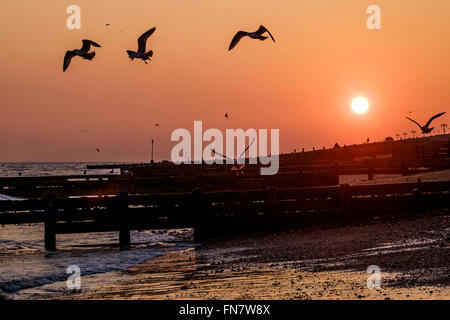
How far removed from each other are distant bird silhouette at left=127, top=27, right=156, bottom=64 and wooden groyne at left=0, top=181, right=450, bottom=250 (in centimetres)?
460

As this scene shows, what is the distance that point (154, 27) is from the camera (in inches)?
763

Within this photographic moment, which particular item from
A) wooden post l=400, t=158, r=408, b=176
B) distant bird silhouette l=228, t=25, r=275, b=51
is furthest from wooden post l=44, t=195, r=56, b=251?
wooden post l=400, t=158, r=408, b=176

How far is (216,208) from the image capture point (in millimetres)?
20359

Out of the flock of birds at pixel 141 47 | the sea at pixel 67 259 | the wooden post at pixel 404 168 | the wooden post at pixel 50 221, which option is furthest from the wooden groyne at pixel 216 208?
the wooden post at pixel 404 168

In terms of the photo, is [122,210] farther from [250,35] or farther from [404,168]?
[404,168]

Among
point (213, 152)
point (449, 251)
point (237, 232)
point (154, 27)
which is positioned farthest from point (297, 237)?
point (213, 152)

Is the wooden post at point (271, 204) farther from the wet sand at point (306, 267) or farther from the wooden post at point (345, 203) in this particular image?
the wooden post at point (345, 203)

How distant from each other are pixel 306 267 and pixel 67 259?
698 centimetres

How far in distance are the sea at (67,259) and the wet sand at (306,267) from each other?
584 mm

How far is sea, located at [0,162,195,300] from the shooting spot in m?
12.9

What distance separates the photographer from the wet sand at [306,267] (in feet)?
34.1

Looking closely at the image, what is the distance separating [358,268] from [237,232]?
8.10m

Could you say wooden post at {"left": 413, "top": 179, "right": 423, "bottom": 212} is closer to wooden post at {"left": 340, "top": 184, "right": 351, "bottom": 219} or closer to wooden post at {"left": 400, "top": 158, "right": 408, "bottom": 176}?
wooden post at {"left": 340, "top": 184, "right": 351, "bottom": 219}

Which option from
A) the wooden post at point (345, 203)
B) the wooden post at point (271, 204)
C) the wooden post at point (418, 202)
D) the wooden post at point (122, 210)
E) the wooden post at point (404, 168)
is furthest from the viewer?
the wooden post at point (404, 168)
